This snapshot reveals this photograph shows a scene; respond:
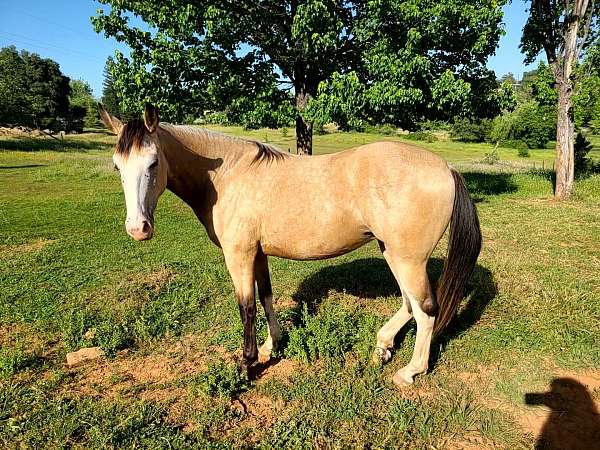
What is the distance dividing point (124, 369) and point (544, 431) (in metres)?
3.55

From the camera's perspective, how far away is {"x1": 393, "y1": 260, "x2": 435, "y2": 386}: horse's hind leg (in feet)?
9.64

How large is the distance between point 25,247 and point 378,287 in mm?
6890

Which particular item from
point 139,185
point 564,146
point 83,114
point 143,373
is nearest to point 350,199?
Answer: point 139,185

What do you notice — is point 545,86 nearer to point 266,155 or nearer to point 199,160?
point 266,155

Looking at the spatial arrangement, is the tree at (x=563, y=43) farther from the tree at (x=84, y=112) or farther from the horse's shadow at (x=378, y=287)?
the tree at (x=84, y=112)

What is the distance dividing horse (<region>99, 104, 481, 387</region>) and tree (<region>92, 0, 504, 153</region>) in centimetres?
521

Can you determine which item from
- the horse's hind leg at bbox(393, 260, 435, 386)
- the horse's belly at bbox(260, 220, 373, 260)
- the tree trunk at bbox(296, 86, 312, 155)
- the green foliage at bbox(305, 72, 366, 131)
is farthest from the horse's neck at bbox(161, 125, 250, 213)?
the tree trunk at bbox(296, 86, 312, 155)

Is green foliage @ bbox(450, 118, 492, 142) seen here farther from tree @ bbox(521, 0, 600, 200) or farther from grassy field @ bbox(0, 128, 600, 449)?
grassy field @ bbox(0, 128, 600, 449)

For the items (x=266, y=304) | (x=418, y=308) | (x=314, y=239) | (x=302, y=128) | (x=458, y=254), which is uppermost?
(x=302, y=128)

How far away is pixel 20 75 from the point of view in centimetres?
4462

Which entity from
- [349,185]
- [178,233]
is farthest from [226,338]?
[178,233]

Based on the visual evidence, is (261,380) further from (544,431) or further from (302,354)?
(544,431)

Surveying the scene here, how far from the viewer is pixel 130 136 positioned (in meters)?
2.45

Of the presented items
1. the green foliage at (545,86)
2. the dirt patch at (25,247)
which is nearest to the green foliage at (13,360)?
the dirt patch at (25,247)
